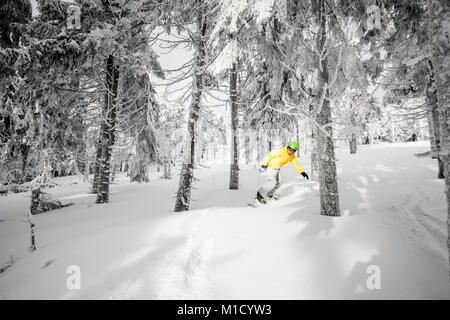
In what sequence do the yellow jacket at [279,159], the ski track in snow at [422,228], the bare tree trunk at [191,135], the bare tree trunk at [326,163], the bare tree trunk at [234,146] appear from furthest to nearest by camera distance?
the bare tree trunk at [234,146] → the yellow jacket at [279,159] → the bare tree trunk at [191,135] → the bare tree trunk at [326,163] → the ski track in snow at [422,228]

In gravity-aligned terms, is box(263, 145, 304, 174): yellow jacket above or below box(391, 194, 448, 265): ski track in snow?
above

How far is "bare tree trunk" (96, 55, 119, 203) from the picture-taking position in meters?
8.45

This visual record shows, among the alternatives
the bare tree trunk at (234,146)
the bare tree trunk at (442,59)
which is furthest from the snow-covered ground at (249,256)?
the bare tree trunk at (234,146)

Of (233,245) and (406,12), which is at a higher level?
(406,12)

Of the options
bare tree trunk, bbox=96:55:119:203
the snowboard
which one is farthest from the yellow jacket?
bare tree trunk, bbox=96:55:119:203

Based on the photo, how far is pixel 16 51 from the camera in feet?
18.7

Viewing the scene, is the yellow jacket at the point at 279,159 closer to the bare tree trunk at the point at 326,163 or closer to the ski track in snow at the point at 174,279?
the bare tree trunk at the point at 326,163

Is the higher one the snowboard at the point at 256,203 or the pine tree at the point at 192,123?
the pine tree at the point at 192,123

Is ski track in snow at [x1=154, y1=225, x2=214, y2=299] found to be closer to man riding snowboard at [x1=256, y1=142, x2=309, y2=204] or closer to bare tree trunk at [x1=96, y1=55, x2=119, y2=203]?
man riding snowboard at [x1=256, y1=142, x2=309, y2=204]

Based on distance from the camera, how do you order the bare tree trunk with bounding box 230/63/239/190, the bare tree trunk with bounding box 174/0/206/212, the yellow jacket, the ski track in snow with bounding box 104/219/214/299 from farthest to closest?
the bare tree trunk with bounding box 230/63/239/190, the yellow jacket, the bare tree trunk with bounding box 174/0/206/212, the ski track in snow with bounding box 104/219/214/299

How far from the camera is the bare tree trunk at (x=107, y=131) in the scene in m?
8.45
